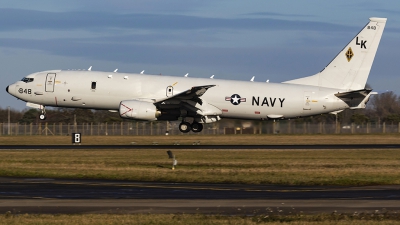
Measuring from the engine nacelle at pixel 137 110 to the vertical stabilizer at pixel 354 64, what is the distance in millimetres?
11927

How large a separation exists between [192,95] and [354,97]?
12.0 metres

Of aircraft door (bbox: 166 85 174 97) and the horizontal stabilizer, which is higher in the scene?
aircraft door (bbox: 166 85 174 97)

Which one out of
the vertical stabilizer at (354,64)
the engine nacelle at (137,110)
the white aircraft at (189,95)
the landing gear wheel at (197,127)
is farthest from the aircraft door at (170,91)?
the vertical stabilizer at (354,64)

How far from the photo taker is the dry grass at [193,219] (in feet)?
55.0

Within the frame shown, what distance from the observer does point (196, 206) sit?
19828mm

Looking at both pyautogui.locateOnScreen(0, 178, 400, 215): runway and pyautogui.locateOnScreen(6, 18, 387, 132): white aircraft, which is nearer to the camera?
pyautogui.locateOnScreen(0, 178, 400, 215): runway

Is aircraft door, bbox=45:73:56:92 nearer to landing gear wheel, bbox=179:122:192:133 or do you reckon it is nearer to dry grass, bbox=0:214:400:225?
landing gear wheel, bbox=179:122:192:133

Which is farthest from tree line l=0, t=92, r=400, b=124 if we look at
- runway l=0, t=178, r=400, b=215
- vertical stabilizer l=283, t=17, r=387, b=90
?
runway l=0, t=178, r=400, b=215

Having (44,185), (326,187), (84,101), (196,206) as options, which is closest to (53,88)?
(84,101)


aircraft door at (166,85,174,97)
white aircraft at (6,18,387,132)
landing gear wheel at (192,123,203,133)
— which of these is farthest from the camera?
landing gear wheel at (192,123,203,133)

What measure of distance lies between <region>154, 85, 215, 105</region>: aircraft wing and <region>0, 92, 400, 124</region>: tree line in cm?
3847

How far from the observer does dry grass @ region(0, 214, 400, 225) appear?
1675 cm

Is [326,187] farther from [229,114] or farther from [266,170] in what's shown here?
[229,114]

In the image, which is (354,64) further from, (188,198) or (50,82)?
(188,198)
